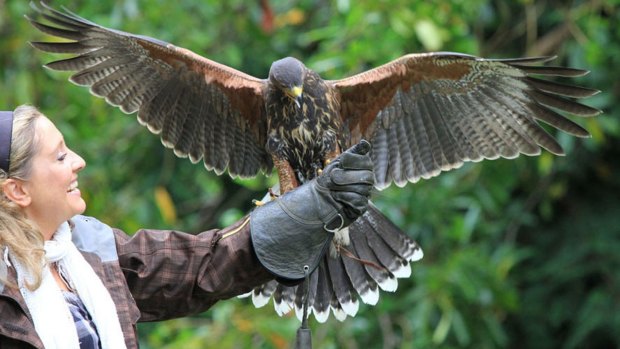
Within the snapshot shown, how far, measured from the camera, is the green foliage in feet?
19.2

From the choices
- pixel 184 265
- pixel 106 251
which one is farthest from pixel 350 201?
pixel 106 251

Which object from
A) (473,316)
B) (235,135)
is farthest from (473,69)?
(473,316)

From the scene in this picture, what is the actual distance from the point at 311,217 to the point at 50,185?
77 cm

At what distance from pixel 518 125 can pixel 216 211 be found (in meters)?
3.28

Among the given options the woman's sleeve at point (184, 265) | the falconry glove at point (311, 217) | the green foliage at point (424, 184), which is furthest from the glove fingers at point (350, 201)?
the green foliage at point (424, 184)

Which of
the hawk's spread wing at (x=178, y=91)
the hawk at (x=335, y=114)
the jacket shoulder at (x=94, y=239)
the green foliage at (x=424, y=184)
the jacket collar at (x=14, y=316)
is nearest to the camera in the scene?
the jacket collar at (x=14, y=316)

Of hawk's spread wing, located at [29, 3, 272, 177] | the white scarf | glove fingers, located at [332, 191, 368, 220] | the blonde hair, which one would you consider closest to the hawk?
hawk's spread wing, located at [29, 3, 272, 177]

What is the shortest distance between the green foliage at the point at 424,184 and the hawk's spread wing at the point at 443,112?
106 centimetres

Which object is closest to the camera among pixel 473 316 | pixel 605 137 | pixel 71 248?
pixel 71 248

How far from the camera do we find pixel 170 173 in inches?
271

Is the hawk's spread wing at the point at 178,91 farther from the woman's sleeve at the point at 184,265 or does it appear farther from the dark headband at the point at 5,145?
the dark headband at the point at 5,145

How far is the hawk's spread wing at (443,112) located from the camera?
169 inches

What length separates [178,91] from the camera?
453cm

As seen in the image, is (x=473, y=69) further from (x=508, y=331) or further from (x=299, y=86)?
(x=508, y=331)
